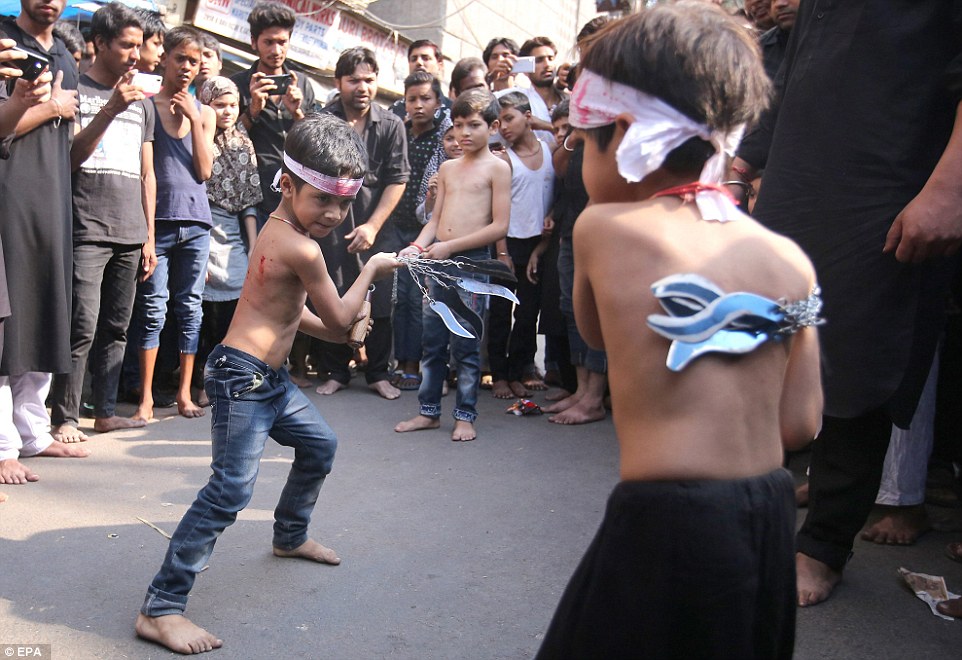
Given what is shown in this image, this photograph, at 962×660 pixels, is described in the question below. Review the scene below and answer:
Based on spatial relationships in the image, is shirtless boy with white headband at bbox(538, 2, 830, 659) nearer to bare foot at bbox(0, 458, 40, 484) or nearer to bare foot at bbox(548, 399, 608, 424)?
bare foot at bbox(0, 458, 40, 484)

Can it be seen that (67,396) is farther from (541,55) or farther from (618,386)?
(541,55)

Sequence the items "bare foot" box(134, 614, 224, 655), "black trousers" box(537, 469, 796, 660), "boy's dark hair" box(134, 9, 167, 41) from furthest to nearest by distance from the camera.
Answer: "boy's dark hair" box(134, 9, 167, 41) < "bare foot" box(134, 614, 224, 655) < "black trousers" box(537, 469, 796, 660)

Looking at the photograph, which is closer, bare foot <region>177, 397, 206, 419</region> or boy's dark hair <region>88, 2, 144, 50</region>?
boy's dark hair <region>88, 2, 144, 50</region>

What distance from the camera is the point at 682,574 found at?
4.94 feet

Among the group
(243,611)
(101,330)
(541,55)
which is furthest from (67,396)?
(541,55)

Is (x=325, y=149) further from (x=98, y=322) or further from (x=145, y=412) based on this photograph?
(x=145, y=412)

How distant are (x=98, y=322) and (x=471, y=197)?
2.16 m

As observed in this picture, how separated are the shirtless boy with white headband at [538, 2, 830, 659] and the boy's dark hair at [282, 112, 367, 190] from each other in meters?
1.40

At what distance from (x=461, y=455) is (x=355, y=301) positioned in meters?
1.83

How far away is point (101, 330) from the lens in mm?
4809

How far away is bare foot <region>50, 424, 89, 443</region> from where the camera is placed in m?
4.54

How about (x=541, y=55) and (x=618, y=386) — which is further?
(x=541, y=55)

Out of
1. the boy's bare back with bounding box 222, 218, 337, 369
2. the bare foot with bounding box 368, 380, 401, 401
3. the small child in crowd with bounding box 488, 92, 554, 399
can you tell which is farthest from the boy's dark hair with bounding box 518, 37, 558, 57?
the boy's bare back with bounding box 222, 218, 337, 369

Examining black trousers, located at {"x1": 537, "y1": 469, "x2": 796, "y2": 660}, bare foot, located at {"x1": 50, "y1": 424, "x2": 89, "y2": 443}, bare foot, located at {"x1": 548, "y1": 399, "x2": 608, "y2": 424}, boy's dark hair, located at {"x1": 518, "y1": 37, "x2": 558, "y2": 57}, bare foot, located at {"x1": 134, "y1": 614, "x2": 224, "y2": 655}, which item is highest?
boy's dark hair, located at {"x1": 518, "y1": 37, "x2": 558, "y2": 57}
